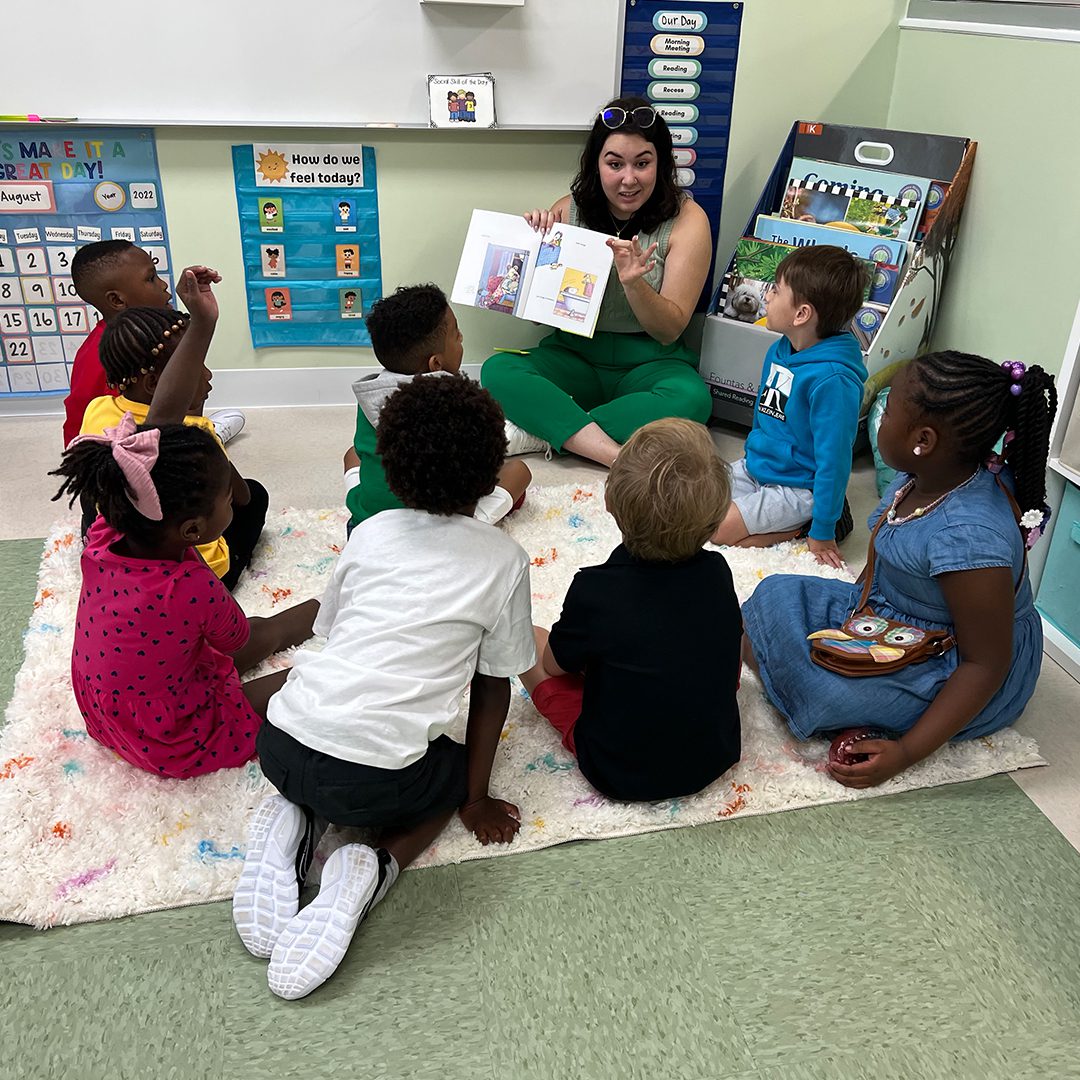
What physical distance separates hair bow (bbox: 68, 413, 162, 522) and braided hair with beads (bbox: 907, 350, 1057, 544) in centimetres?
118

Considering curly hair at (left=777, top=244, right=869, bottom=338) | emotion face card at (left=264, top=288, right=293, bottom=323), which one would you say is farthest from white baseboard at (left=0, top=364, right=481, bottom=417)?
curly hair at (left=777, top=244, right=869, bottom=338)

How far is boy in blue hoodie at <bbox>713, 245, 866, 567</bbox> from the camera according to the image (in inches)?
89.4

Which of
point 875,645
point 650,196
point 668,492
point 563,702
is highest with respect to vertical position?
point 650,196

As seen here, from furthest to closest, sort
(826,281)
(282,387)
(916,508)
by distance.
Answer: (282,387) < (826,281) < (916,508)

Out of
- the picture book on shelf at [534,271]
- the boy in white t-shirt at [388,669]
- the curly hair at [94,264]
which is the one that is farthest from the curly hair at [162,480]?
the picture book on shelf at [534,271]

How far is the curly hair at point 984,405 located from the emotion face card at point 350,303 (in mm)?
2018

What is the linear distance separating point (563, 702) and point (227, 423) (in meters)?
1.65

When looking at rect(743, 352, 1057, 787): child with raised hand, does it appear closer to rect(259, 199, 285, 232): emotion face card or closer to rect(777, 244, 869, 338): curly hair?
rect(777, 244, 869, 338): curly hair

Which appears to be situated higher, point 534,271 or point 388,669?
point 534,271

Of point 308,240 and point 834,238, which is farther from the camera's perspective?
point 308,240

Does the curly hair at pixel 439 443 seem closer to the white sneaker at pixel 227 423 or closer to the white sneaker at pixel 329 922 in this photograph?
the white sneaker at pixel 329 922

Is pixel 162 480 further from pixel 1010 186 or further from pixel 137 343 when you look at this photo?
pixel 1010 186

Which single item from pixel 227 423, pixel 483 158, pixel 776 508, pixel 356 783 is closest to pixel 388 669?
pixel 356 783

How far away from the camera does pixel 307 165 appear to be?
2.98m
